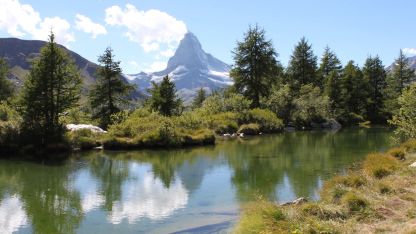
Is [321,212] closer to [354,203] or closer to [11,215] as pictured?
[354,203]

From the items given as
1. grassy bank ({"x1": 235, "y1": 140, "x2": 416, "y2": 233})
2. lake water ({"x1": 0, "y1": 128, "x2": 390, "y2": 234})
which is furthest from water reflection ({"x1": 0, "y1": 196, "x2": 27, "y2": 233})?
grassy bank ({"x1": 235, "y1": 140, "x2": 416, "y2": 233})

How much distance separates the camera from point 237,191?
20953 millimetres

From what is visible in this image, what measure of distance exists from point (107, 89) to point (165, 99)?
8039mm

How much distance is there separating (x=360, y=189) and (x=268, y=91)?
55832 mm

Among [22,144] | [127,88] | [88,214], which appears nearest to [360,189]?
[88,214]

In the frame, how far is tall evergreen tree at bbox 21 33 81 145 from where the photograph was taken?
121ft

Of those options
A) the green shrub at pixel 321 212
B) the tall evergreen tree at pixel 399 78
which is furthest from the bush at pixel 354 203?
the tall evergreen tree at pixel 399 78

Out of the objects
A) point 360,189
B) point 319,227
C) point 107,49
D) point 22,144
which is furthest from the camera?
point 107,49

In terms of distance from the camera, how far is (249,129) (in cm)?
5572

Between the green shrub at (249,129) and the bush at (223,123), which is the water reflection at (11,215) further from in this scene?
the green shrub at (249,129)

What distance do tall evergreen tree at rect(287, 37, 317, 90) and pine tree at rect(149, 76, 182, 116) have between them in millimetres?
31398

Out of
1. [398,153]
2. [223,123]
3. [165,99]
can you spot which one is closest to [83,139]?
[223,123]

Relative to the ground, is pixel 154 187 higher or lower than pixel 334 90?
lower

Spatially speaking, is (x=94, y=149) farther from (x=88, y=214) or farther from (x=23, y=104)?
(x=88, y=214)
